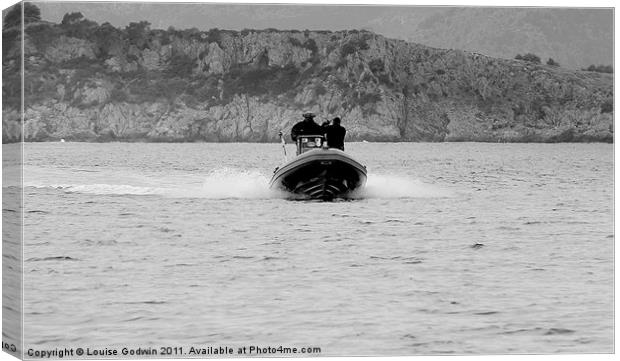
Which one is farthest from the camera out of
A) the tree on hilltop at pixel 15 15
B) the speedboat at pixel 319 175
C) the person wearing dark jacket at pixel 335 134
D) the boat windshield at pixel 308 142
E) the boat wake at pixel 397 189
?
the speedboat at pixel 319 175

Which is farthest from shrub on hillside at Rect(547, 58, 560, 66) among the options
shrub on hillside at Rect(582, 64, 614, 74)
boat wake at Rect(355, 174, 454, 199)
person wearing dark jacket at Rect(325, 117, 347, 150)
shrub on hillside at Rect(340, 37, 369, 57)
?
person wearing dark jacket at Rect(325, 117, 347, 150)

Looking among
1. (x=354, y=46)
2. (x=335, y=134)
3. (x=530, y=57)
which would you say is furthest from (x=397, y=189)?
(x=530, y=57)

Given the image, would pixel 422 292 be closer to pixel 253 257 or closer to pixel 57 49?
pixel 253 257

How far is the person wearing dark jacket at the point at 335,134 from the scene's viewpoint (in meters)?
18.0

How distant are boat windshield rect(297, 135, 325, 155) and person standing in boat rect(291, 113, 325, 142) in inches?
5.7

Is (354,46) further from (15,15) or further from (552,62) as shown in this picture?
(15,15)

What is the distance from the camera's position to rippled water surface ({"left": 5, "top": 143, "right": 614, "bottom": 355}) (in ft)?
35.2

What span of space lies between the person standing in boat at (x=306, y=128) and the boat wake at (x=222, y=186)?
1.04 meters

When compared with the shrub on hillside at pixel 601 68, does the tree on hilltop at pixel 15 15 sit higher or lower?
higher

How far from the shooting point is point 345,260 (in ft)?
44.8

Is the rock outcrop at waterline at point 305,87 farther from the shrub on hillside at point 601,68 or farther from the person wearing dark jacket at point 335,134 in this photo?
the person wearing dark jacket at point 335,134

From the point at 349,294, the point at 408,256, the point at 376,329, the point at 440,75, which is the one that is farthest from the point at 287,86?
the point at 376,329

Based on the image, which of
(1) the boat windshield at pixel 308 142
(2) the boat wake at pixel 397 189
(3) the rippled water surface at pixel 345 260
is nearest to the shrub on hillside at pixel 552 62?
(3) the rippled water surface at pixel 345 260

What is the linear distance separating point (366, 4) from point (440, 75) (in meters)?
3.85
